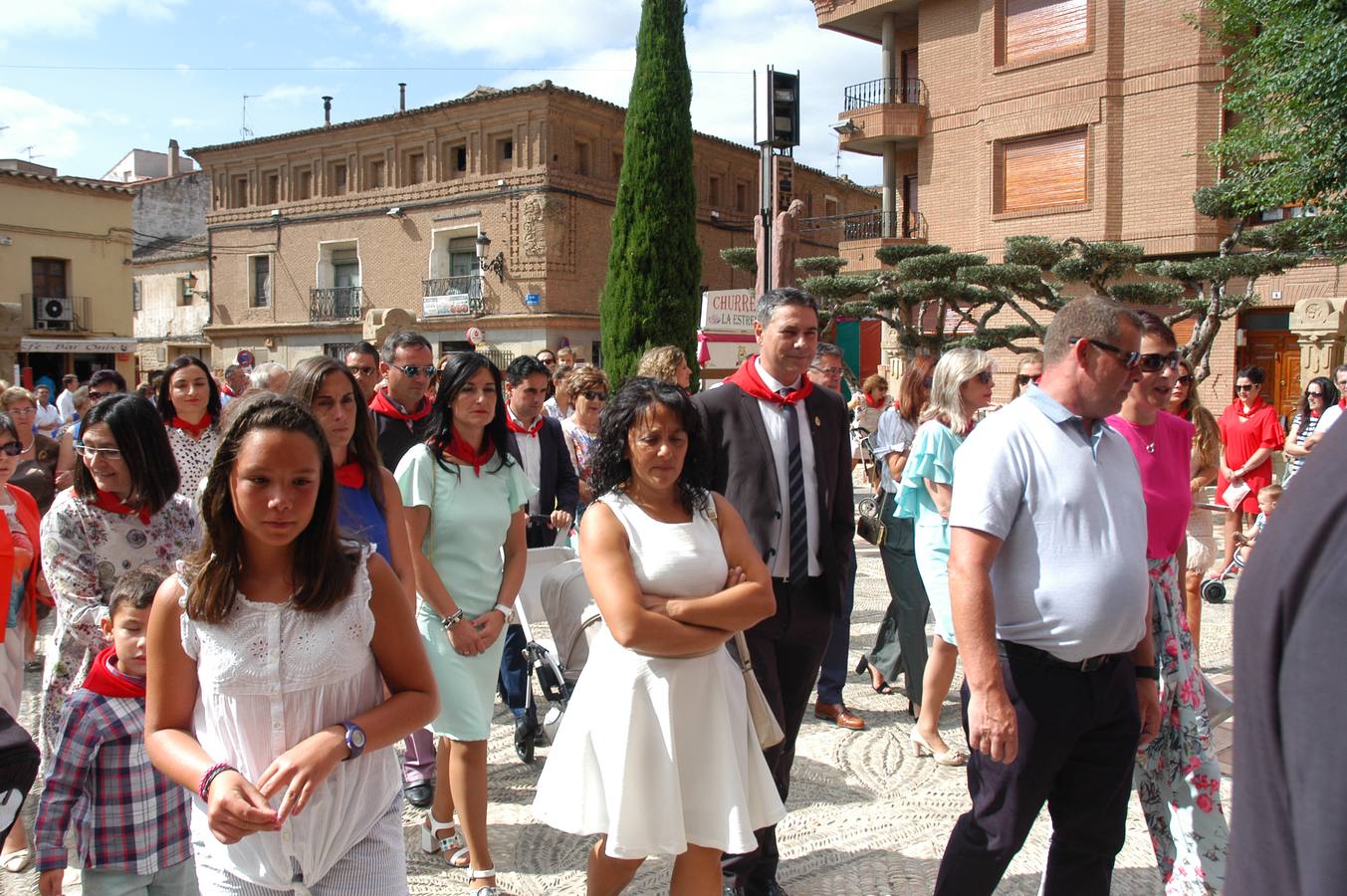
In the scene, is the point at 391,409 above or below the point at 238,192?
below

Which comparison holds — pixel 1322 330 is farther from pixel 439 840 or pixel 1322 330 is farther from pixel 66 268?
pixel 66 268

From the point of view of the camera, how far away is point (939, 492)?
4.75 meters

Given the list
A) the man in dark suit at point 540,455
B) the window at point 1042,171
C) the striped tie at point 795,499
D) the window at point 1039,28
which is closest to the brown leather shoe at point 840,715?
the man in dark suit at point 540,455

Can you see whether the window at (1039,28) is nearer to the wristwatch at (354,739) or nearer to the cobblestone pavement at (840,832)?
the cobblestone pavement at (840,832)

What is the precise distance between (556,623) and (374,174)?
33.4 metres

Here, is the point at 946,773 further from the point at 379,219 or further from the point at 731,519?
the point at 379,219

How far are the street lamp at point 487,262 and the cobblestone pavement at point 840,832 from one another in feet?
88.7

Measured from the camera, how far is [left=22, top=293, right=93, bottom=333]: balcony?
31938mm

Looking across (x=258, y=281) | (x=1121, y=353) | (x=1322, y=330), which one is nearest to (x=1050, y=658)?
(x=1121, y=353)

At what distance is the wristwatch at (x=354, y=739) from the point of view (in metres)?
2.15

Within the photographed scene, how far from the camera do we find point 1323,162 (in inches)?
494

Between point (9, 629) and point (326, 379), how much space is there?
1.65 meters

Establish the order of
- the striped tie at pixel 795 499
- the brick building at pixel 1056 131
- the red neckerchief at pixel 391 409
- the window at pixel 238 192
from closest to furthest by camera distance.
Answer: the striped tie at pixel 795 499 < the red neckerchief at pixel 391 409 < the brick building at pixel 1056 131 < the window at pixel 238 192

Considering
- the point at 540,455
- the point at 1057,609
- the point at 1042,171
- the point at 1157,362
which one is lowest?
the point at 1057,609
